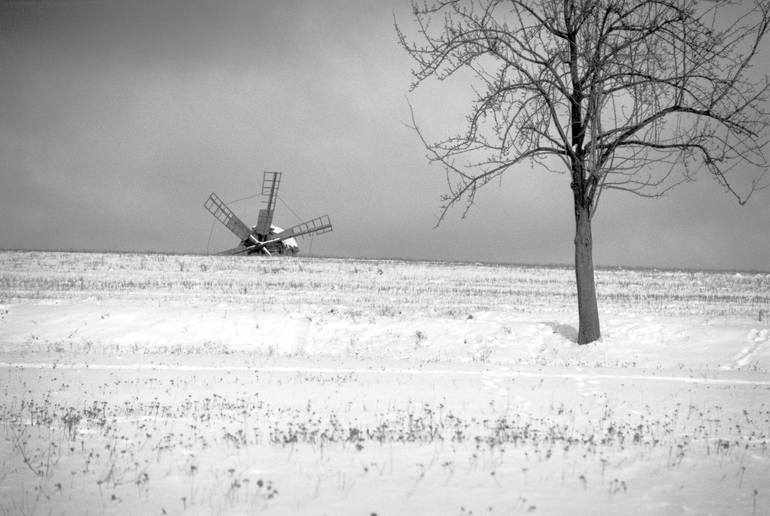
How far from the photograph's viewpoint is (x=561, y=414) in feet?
41.3

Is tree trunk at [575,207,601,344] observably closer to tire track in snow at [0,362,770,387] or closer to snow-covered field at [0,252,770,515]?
snow-covered field at [0,252,770,515]

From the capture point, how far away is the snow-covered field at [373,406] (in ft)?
26.2

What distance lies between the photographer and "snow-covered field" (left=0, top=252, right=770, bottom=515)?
314 inches

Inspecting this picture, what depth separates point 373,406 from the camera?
13.0 meters

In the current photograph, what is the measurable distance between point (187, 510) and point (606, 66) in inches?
631

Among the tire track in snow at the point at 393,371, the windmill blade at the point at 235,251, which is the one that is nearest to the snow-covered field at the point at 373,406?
the tire track in snow at the point at 393,371

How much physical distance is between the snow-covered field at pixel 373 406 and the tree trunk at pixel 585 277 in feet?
1.56

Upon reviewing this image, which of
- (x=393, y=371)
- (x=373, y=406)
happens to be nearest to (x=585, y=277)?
(x=393, y=371)

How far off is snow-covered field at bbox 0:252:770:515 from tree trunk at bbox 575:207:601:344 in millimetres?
475

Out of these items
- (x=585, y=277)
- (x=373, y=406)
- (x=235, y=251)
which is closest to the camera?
(x=373, y=406)

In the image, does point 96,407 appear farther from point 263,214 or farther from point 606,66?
point 263,214

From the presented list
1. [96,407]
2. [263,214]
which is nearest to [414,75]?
[96,407]

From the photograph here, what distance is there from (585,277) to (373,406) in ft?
30.0

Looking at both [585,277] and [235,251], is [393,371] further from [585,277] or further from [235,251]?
[235,251]
